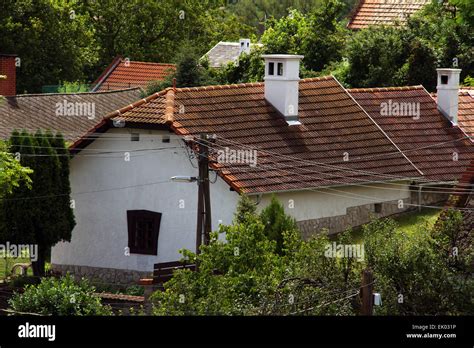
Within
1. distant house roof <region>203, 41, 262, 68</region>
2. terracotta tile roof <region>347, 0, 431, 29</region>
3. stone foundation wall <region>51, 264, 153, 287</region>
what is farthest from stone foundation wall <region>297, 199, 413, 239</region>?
terracotta tile roof <region>347, 0, 431, 29</region>

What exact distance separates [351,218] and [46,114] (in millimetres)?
10316

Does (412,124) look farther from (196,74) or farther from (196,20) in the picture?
(196,20)

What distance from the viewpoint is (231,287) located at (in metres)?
22.7

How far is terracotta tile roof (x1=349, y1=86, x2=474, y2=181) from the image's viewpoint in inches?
1469

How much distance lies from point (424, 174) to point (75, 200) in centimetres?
873

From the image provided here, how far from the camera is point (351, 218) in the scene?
115ft

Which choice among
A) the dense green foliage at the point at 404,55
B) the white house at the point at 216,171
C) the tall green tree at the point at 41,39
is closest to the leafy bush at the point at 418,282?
the white house at the point at 216,171

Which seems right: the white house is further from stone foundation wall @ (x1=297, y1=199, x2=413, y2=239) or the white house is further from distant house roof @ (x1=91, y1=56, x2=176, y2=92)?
distant house roof @ (x1=91, y1=56, x2=176, y2=92)

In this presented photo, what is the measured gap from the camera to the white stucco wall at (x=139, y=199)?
32938 millimetres

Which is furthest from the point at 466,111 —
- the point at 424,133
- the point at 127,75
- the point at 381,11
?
the point at 381,11

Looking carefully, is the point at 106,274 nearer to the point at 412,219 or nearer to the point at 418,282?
the point at 412,219

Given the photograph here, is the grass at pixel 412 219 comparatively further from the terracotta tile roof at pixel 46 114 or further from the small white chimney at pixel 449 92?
the terracotta tile roof at pixel 46 114

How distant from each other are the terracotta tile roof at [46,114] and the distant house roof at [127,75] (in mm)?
11554
